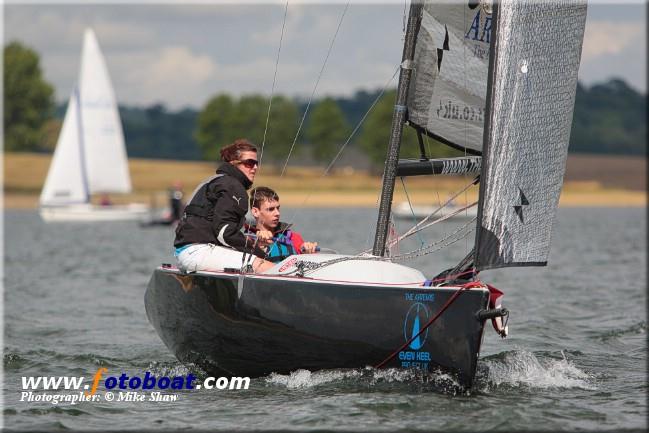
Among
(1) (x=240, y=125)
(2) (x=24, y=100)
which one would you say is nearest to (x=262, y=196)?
(2) (x=24, y=100)

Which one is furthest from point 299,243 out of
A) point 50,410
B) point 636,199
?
point 636,199

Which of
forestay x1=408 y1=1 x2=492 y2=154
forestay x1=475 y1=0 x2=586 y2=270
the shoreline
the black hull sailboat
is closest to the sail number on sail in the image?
forestay x1=408 y1=1 x2=492 y2=154

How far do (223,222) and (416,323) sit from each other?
1955mm

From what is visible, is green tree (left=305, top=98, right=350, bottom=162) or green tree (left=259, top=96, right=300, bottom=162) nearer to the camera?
green tree (left=259, top=96, right=300, bottom=162)

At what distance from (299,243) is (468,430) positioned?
2.88 meters

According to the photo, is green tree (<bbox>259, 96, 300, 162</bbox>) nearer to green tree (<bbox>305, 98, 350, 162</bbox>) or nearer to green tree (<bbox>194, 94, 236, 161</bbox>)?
green tree (<bbox>305, 98, 350, 162</bbox>)

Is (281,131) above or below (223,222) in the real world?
above

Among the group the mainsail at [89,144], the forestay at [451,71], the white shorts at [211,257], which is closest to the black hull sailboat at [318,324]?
the white shorts at [211,257]

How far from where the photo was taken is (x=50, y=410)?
363 inches

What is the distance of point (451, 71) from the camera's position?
10.6 m

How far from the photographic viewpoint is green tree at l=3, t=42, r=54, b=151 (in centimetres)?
10044

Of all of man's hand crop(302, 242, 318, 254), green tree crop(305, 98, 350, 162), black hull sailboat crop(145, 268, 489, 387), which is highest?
green tree crop(305, 98, 350, 162)

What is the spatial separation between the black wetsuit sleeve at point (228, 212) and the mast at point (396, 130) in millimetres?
1219

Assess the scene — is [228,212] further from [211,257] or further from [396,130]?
[396,130]
